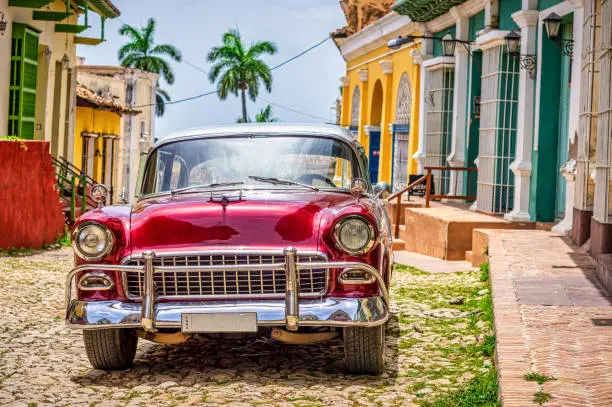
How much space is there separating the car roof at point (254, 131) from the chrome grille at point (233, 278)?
1.53m

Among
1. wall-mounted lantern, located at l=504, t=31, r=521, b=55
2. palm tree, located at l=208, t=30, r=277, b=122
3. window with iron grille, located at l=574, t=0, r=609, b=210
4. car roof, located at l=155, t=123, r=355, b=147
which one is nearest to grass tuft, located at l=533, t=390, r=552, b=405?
car roof, located at l=155, t=123, r=355, b=147

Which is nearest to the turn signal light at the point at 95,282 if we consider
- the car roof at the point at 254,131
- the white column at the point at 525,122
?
the car roof at the point at 254,131

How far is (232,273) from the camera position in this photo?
5945 millimetres

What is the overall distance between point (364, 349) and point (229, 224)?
3.50 feet

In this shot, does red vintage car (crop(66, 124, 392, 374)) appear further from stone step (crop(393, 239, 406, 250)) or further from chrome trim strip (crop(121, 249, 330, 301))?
stone step (crop(393, 239, 406, 250))

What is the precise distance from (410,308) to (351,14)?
26.7 meters

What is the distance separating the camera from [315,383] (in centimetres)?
610

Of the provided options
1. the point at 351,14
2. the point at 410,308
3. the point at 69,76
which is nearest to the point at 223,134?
the point at 410,308

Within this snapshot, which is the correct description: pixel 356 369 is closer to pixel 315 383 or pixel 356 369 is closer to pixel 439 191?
pixel 315 383

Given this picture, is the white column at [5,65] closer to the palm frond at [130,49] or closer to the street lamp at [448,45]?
the street lamp at [448,45]

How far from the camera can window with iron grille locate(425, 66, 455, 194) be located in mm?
19656

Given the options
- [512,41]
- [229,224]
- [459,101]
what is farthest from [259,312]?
[459,101]

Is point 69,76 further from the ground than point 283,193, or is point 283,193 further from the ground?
point 69,76

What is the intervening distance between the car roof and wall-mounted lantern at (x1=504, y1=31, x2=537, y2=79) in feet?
23.4
